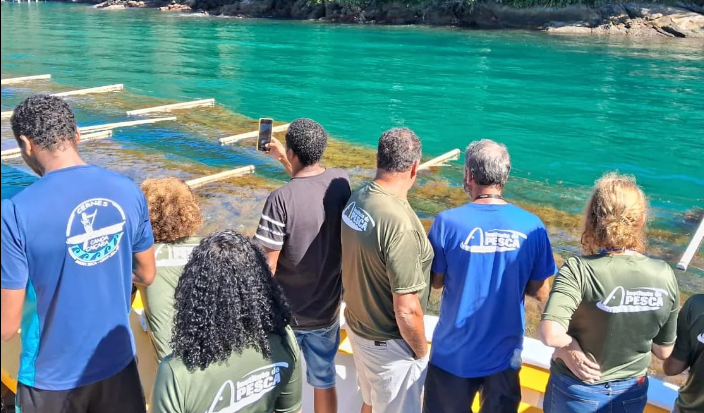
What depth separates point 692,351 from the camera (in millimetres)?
2652

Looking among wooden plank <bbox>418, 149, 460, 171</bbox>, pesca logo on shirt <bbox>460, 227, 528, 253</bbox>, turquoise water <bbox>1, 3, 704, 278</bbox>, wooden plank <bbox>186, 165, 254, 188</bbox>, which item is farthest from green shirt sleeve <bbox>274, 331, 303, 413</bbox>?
wooden plank <bbox>418, 149, 460, 171</bbox>

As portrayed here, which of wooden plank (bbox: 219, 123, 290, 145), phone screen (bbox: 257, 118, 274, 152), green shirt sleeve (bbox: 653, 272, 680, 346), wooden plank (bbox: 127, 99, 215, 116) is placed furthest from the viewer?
wooden plank (bbox: 127, 99, 215, 116)

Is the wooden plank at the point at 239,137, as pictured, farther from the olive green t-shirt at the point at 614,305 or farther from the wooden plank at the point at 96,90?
the olive green t-shirt at the point at 614,305

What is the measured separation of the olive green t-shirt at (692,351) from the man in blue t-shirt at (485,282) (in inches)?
24.0

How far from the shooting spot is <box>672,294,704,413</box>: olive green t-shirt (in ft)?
8.48

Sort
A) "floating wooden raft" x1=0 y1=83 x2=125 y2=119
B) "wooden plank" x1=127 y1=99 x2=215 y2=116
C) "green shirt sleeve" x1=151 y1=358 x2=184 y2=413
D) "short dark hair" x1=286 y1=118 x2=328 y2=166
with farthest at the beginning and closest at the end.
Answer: "floating wooden raft" x1=0 y1=83 x2=125 y2=119 < "wooden plank" x1=127 y1=99 x2=215 y2=116 < "short dark hair" x1=286 y1=118 x2=328 y2=166 < "green shirt sleeve" x1=151 y1=358 x2=184 y2=413

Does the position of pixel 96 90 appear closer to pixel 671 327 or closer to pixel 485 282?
pixel 485 282

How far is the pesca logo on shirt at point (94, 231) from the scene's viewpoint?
249 cm

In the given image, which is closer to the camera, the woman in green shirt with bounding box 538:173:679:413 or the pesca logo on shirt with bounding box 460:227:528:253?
the woman in green shirt with bounding box 538:173:679:413

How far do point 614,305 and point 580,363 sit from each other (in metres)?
0.29

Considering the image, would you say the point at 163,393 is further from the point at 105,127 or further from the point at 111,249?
the point at 105,127

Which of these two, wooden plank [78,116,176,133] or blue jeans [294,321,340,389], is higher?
blue jeans [294,321,340,389]

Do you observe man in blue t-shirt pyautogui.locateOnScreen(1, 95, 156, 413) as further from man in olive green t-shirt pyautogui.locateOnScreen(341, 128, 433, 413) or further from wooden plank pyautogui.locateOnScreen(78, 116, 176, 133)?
wooden plank pyautogui.locateOnScreen(78, 116, 176, 133)

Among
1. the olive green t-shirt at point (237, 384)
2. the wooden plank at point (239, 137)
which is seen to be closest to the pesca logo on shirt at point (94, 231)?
the olive green t-shirt at point (237, 384)
